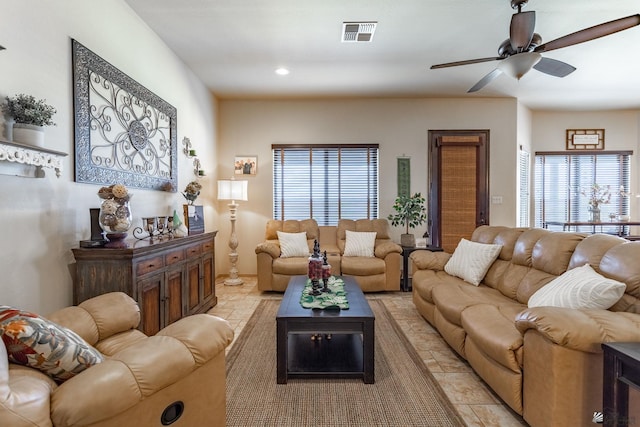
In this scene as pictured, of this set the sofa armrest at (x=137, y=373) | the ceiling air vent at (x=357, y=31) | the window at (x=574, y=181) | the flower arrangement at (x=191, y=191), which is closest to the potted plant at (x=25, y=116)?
the sofa armrest at (x=137, y=373)

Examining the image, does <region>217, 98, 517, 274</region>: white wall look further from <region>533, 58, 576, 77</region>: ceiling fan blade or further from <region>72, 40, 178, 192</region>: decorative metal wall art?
<region>533, 58, 576, 77</region>: ceiling fan blade

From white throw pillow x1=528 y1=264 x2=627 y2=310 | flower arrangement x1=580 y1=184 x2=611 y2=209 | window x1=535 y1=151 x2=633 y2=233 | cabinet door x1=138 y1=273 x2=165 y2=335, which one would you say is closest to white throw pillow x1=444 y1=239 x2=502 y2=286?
white throw pillow x1=528 y1=264 x2=627 y2=310

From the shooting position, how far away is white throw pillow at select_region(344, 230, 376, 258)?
15.2 ft

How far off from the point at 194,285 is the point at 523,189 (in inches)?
225

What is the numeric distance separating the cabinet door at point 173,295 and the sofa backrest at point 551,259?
113 inches

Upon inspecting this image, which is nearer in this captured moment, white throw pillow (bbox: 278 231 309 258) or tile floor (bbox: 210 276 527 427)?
tile floor (bbox: 210 276 527 427)

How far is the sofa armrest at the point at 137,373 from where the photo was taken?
3.07ft

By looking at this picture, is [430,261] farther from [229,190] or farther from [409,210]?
[229,190]

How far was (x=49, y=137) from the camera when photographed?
2.03 meters

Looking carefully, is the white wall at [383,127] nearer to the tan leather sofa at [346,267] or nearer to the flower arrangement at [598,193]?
the tan leather sofa at [346,267]

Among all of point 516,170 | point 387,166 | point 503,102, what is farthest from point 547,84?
point 387,166

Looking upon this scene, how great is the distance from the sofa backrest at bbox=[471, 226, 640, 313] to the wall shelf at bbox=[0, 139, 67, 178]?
3.36 m

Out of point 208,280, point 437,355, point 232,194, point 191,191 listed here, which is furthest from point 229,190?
point 437,355

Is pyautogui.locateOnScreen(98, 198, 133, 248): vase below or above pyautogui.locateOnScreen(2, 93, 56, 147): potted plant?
below
